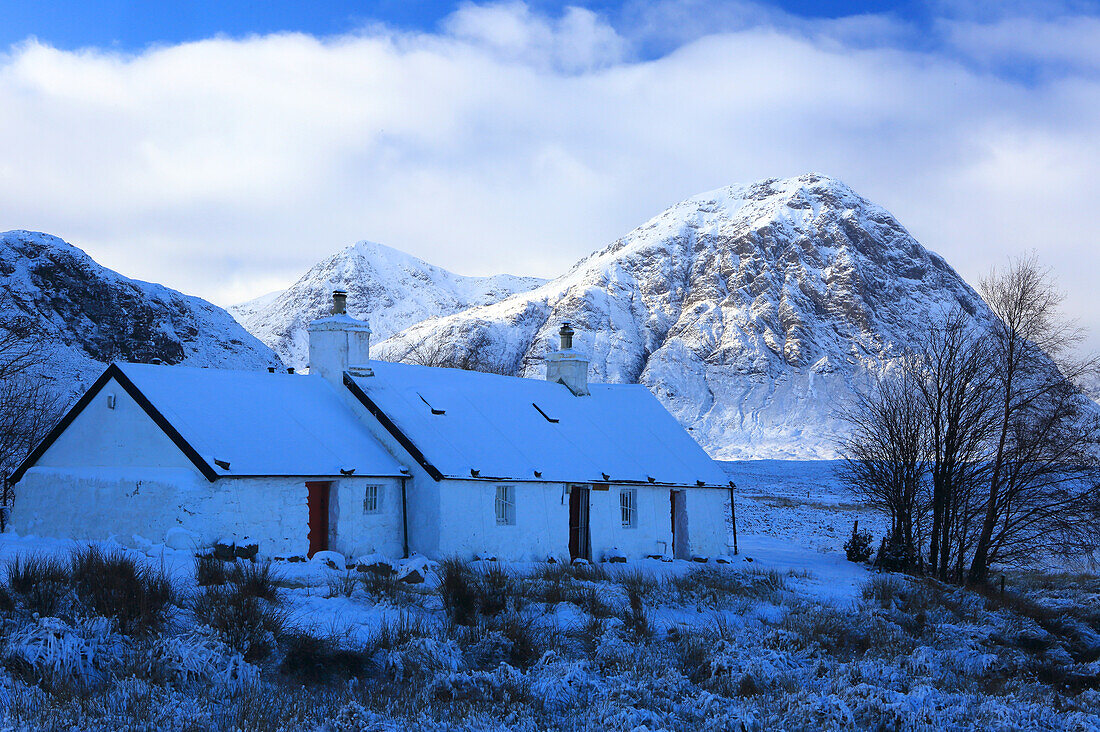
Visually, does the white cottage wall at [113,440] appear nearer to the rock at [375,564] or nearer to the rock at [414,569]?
the rock at [375,564]

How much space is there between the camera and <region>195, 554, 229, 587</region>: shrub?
15.4 metres

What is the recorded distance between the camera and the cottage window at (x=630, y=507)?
2984 centimetres

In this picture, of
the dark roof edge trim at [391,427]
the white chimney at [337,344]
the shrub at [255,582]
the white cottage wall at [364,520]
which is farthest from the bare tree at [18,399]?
the shrub at [255,582]

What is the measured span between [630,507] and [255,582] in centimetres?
1638

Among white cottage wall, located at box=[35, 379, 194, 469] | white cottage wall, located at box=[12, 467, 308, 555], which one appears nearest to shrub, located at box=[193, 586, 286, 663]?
white cottage wall, located at box=[12, 467, 308, 555]

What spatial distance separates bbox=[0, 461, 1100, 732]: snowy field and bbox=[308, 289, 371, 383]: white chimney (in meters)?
8.36

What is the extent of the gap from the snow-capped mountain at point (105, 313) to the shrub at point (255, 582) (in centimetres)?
5692

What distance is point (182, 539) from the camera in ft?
65.8

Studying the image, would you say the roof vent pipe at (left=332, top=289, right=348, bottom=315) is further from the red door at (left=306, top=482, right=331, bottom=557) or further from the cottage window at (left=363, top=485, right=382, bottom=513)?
the red door at (left=306, top=482, right=331, bottom=557)

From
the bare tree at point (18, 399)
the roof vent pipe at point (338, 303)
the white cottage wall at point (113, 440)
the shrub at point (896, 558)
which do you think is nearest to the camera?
the white cottage wall at point (113, 440)

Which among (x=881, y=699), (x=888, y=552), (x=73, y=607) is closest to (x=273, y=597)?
(x=73, y=607)

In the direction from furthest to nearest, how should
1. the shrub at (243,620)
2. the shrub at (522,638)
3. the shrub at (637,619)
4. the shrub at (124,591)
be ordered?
the shrub at (637,619) → the shrub at (522,638) → the shrub at (124,591) → the shrub at (243,620)

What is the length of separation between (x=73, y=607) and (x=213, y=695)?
2.96 m

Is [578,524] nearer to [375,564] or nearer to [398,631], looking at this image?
[375,564]
